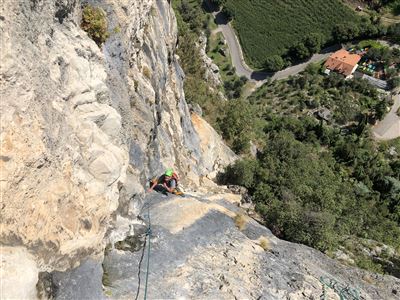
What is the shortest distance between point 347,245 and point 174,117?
20168 millimetres

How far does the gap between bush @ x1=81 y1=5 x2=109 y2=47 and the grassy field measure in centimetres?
8986

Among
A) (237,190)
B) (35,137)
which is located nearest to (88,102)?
(35,137)

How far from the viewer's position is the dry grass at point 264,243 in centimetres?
2527

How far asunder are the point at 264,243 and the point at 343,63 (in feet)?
271

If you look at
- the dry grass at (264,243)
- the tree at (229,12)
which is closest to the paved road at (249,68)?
the tree at (229,12)

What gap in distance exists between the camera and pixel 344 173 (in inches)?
2773

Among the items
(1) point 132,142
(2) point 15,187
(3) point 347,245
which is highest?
(2) point 15,187

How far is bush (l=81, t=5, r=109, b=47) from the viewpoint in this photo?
20.5 m

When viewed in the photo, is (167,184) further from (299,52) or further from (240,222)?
(299,52)

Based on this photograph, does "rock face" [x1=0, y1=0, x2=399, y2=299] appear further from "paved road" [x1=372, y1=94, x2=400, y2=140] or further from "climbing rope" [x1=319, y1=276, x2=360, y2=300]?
"paved road" [x1=372, y1=94, x2=400, y2=140]

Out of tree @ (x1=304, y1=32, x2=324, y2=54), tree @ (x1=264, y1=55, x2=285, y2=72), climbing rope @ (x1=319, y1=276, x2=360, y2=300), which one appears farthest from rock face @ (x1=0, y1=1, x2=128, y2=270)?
tree @ (x1=304, y1=32, x2=324, y2=54)

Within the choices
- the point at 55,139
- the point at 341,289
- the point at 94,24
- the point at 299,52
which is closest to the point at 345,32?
the point at 299,52

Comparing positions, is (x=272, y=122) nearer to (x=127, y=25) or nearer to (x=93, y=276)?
(x=127, y=25)

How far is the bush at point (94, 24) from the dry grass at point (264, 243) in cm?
1550
